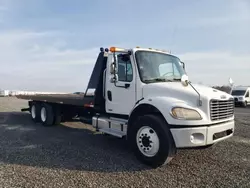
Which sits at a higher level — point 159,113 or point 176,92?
point 176,92

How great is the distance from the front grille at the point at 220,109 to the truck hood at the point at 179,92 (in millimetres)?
103

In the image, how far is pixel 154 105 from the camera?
18.1 feet

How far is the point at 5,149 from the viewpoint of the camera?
6.64m

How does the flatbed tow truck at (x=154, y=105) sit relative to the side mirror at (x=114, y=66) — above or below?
below

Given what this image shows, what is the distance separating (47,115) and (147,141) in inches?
256

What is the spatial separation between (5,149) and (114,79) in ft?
10.7

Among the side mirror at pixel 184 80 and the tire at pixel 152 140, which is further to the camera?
the side mirror at pixel 184 80

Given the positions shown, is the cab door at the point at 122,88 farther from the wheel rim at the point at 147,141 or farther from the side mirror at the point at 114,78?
the wheel rim at the point at 147,141

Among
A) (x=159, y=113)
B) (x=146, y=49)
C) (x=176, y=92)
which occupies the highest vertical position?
(x=146, y=49)

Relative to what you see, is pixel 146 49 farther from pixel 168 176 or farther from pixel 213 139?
pixel 168 176

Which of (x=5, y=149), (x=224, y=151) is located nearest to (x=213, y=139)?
(x=224, y=151)

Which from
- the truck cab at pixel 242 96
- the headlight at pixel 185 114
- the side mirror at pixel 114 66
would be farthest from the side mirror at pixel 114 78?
the truck cab at pixel 242 96

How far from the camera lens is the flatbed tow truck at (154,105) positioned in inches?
202

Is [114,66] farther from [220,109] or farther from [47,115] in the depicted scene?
[47,115]
